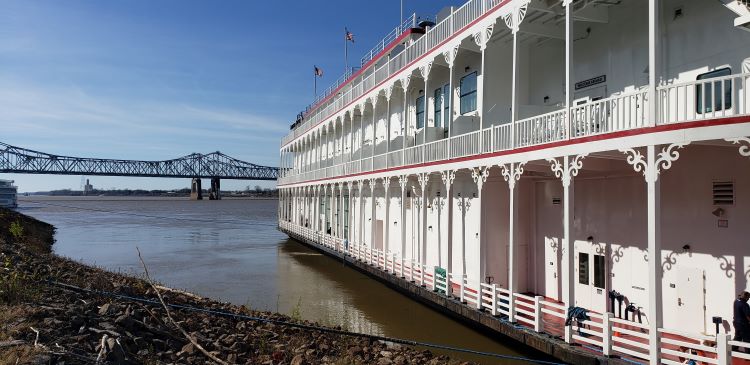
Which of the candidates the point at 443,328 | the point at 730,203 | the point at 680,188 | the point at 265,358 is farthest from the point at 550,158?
the point at 265,358

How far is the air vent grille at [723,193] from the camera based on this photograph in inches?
395

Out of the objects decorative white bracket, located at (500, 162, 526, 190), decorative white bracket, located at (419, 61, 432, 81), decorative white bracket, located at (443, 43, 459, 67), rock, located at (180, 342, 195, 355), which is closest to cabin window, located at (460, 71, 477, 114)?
decorative white bracket, located at (419, 61, 432, 81)

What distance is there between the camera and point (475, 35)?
15031 mm

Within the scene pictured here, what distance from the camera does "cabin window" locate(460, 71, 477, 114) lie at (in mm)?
18281

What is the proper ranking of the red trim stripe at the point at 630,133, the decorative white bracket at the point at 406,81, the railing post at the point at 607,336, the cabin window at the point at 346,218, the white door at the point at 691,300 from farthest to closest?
the cabin window at the point at 346,218 < the decorative white bracket at the point at 406,81 < the white door at the point at 691,300 < the railing post at the point at 607,336 < the red trim stripe at the point at 630,133

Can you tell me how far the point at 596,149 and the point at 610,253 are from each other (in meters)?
3.79

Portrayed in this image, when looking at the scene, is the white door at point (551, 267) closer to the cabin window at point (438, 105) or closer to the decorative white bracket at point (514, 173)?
the decorative white bracket at point (514, 173)

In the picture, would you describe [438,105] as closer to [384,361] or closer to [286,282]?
[286,282]

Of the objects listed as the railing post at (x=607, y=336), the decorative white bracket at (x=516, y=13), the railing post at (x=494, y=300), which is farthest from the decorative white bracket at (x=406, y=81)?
the railing post at (x=607, y=336)

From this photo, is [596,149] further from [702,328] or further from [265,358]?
[265,358]

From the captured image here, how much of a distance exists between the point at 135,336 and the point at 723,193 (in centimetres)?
1141

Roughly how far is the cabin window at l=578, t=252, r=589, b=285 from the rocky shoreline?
16.3 ft

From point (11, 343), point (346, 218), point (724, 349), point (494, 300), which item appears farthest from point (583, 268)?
point (346, 218)

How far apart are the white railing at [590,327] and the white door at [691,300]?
1.02 feet
